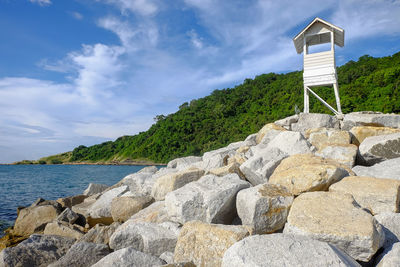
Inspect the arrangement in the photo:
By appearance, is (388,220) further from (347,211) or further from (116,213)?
(116,213)

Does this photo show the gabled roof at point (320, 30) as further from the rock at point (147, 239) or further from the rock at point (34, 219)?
the rock at point (34, 219)

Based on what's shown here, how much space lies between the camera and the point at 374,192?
471 centimetres

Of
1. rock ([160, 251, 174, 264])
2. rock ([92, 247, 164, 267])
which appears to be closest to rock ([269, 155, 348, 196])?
rock ([160, 251, 174, 264])

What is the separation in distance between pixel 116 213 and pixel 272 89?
51006 millimetres

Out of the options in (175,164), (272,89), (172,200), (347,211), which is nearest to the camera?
(347,211)

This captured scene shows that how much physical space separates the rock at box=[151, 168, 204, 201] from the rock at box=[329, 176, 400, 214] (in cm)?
314

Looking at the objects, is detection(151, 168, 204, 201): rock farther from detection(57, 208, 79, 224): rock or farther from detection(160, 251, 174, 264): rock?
detection(57, 208, 79, 224): rock

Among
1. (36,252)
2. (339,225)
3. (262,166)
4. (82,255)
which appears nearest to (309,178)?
(339,225)

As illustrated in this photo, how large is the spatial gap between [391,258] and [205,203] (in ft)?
9.10

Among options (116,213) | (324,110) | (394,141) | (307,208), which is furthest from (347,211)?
(324,110)

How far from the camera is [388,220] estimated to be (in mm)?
4246

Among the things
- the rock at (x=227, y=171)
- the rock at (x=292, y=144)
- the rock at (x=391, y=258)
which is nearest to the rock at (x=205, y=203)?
the rock at (x=227, y=171)

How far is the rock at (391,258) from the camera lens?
3312 mm

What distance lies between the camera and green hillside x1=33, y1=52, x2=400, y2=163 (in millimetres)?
33062
